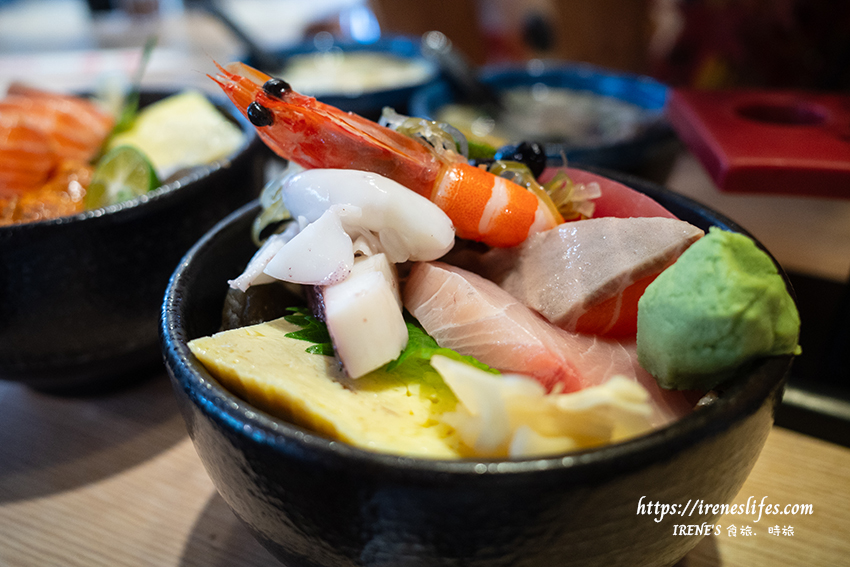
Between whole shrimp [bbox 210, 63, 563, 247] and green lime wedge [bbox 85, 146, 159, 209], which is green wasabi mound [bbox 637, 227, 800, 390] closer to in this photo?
whole shrimp [bbox 210, 63, 563, 247]

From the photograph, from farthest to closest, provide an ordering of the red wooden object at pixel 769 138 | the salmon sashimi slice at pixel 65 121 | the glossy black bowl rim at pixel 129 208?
the salmon sashimi slice at pixel 65 121 → the red wooden object at pixel 769 138 → the glossy black bowl rim at pixel 129 208

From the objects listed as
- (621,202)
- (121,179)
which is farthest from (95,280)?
(621,202)

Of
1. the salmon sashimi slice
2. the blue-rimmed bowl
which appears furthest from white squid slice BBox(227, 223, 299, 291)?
the salmon sashimi slice

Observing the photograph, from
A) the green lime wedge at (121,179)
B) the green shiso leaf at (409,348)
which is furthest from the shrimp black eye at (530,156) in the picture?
the green lime wedge at (121,179)

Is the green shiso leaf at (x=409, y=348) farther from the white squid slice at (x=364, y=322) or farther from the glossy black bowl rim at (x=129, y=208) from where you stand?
the glossy black bowl rim at (x=129, y=208)

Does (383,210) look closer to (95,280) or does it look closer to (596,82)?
(95,280)

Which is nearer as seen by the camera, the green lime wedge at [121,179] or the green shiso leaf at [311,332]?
the green shiso leaf at [311,332]
